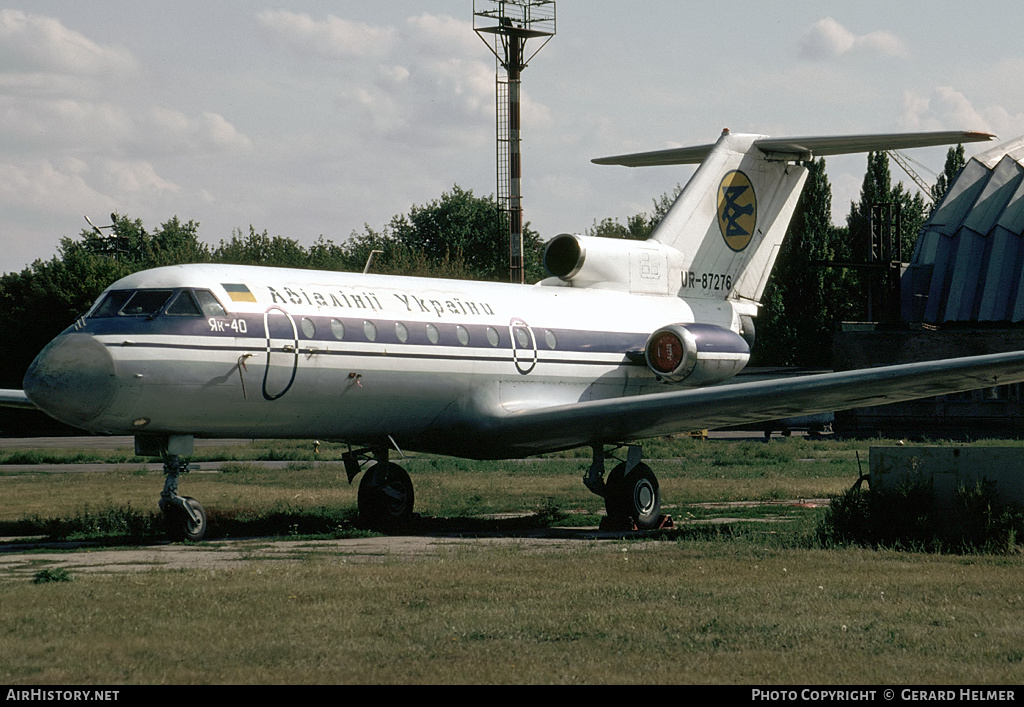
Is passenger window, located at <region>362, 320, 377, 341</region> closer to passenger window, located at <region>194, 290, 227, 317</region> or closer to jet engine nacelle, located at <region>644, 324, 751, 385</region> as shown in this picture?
passenger window, located at <region>194, 290, 227, 317</region>

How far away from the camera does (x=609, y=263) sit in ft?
75.5

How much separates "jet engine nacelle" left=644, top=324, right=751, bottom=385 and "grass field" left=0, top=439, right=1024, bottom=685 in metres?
4.03

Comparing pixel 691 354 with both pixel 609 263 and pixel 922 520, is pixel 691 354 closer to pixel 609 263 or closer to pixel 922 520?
pixel 609 263

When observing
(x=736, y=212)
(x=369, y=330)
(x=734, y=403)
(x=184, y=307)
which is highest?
(x=736, y=212)

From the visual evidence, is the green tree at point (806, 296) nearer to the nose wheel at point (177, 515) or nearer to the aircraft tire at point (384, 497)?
the aircraft tire at point (384, 497)

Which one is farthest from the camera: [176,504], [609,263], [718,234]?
[718,234]

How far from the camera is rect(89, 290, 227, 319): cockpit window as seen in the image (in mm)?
16375

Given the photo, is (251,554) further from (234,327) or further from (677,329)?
(677,329)

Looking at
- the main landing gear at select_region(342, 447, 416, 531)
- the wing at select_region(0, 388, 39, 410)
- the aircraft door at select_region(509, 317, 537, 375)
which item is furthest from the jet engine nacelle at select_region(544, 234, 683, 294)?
the wing at select_region(0, 388, 39, 410)

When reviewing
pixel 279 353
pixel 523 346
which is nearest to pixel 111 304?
pixel 279 353

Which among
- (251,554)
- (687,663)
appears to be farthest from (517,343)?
(687,663)

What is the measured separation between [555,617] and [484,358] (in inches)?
371

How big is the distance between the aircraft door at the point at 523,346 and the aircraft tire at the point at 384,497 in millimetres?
2615

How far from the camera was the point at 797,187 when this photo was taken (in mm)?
25141
